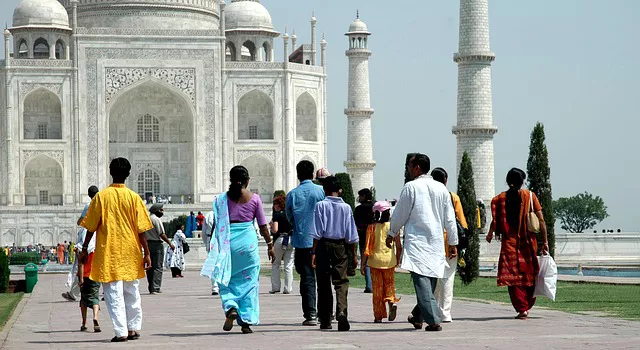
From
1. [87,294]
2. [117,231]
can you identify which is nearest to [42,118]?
[87,294]

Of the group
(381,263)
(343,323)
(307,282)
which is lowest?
(343,323)

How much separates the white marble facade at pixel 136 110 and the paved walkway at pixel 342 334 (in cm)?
3156

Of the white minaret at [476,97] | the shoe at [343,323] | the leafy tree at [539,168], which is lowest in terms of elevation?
the shoe at [343,323]

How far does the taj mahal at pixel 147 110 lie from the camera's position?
44.8 m

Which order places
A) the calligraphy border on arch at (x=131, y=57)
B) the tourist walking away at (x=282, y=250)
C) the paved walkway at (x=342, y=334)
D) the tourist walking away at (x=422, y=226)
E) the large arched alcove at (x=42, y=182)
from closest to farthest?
the paved walkway at (x=342, y=334)
the tourist walking away at (x=422, y=226)
the tourist walking away at (x=282, y=250)
the calligraphy border on arch at (x=131, y=57)
the large arched alcove at (x=42, y=182)

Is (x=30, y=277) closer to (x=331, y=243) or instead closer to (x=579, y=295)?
(x=579, y=295)

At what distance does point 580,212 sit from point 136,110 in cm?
3146

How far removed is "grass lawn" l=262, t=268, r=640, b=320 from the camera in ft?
37.7

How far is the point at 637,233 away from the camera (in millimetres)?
32094

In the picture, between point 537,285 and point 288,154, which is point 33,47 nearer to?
point 288,154

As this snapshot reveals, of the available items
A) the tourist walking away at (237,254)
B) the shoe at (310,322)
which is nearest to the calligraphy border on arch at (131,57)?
the shoe at (310,322)

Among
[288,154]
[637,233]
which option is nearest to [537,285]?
[637,233]

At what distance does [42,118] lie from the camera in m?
46.2

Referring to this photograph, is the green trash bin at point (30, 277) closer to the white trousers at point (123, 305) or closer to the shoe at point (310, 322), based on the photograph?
the shoe at point (310, 322)
